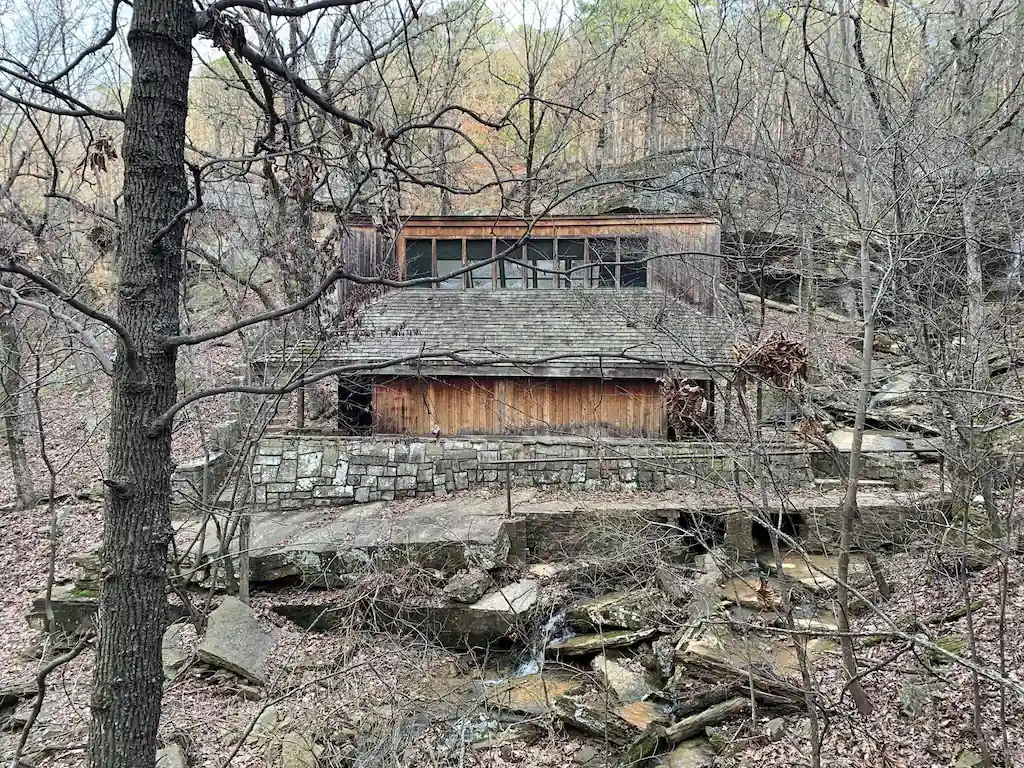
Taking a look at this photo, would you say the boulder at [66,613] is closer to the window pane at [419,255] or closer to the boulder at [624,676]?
the boulder at [624,676]

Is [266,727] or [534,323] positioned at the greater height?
[534,323]

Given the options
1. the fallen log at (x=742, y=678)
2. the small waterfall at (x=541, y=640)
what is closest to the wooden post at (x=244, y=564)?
the small waterfall at (x=541, y=640)

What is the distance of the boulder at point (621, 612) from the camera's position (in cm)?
855

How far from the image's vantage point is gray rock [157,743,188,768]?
5.46 meters

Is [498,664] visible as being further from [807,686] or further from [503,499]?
[807,686]

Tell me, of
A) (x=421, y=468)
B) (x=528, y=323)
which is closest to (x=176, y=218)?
(x=421, y=468)

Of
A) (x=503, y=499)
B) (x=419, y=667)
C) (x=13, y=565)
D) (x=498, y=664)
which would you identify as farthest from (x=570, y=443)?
(x=13, y=565)

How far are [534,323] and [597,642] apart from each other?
747 centimetres

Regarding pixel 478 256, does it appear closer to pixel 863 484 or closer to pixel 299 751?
pixel 863 484

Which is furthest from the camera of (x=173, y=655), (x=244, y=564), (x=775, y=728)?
(x=244, y=564)

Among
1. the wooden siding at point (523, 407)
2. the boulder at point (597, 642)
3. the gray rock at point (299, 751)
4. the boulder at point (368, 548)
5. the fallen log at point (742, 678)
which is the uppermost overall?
the wooden siding at point (523, 407)

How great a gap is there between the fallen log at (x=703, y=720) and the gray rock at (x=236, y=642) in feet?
15.7

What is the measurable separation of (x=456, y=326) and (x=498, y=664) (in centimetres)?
754

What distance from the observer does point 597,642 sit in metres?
8.35
